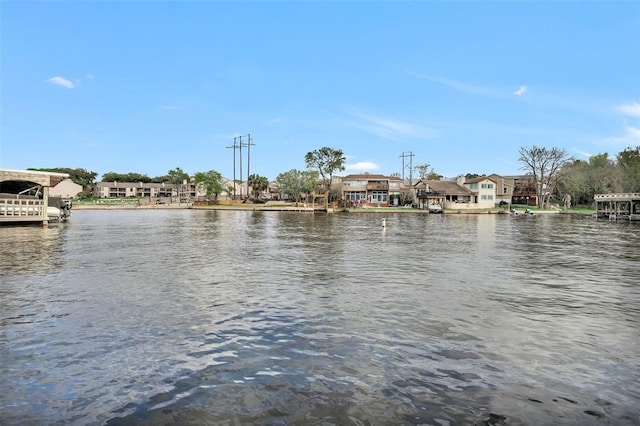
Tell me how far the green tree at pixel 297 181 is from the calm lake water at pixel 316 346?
344 feet

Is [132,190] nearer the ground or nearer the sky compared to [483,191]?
nearer the sky

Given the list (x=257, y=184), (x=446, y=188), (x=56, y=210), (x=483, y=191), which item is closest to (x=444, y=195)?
(x=446, y=188)

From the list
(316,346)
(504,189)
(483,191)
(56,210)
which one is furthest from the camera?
(504,189)

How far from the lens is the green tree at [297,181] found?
397ft

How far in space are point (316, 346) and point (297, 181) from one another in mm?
117583

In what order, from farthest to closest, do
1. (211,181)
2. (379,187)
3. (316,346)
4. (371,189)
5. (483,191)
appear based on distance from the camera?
(211,181) < (371,189) < (379,187) < (483,191) < (316,346)

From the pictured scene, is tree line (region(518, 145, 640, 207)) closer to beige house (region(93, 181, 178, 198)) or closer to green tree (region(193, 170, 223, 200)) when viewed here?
green tree (region(193, 170, 223, 200))

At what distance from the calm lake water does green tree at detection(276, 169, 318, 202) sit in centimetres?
10470

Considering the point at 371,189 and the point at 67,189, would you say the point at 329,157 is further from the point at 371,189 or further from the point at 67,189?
the point at 67,189

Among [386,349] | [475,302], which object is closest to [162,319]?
[386,349]

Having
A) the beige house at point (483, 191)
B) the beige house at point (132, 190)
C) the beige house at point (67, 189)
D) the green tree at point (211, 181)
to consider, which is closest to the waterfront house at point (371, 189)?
the beige house at point (483, 191)

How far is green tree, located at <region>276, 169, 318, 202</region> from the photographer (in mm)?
121137

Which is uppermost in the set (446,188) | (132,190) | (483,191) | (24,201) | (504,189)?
(132,190)

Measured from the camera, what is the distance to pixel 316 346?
8.08 meters
